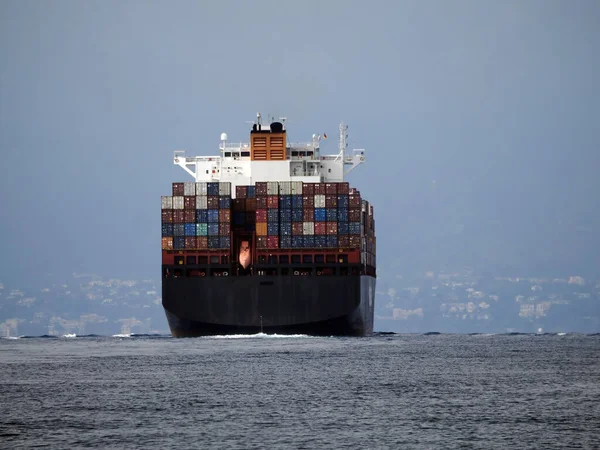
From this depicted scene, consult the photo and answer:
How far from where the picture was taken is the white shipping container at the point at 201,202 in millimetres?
91250

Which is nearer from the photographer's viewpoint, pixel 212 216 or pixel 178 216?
pixel 212 216

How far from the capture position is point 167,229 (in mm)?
92000

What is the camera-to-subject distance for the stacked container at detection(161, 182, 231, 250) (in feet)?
297

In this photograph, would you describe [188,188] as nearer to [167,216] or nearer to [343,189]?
[167,216]

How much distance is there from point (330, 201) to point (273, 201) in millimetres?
4310

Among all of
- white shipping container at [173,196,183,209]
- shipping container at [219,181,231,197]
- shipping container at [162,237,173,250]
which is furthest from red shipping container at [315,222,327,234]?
shipping container at [162,237,173,250]

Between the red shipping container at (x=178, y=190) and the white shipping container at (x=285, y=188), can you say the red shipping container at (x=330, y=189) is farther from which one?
the red shipping container at (x=178, y=190)

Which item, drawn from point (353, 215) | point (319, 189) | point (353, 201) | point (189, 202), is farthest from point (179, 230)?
A: point (353, 201)

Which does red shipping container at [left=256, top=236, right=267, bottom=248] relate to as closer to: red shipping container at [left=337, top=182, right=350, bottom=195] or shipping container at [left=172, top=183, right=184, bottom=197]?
red shipping container at [left=337, top=182, right=350, bottom=195]

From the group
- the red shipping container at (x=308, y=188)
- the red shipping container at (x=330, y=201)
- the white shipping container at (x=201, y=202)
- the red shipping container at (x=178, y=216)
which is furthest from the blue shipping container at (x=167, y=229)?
the red shipping container at (x=330, y=201)

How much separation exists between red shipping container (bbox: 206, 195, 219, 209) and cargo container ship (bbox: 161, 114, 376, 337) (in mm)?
76

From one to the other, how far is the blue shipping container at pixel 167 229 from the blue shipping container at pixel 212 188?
3899 millimetres

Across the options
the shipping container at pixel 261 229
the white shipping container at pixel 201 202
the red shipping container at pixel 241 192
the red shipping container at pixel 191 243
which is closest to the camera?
the shipping container at pixel 261 229

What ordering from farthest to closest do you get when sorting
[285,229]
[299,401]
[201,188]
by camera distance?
[201,188] < [285,229] < [299,401]
